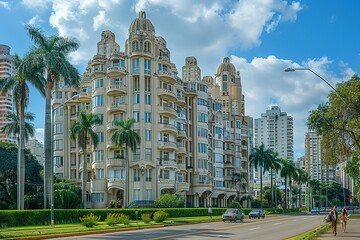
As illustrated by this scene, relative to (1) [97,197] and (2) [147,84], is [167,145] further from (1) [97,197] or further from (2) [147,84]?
(1) [97,197]

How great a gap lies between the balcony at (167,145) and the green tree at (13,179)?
1908 cm

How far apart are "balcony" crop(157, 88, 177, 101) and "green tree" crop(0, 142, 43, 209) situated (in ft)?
72.8

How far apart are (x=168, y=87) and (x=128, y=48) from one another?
910cm

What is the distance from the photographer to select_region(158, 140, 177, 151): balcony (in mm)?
83825

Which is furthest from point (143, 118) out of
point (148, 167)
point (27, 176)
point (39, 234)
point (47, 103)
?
point (39, 234)

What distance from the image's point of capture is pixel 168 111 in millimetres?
84875

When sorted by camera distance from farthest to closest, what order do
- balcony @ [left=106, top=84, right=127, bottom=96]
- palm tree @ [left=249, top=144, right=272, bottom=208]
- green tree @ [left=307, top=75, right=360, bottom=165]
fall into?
palm tree @ [left=249, top=144, right=272, bottom=208] → balcony @ [left=106, top=84, right=127, bottom=96] → green tree @ [left=307, top=75, right=360, bottom=165]

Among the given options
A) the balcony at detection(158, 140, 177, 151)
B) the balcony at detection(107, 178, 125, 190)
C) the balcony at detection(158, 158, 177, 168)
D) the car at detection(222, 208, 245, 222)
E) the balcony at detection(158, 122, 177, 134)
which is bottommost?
the car at detection(222, 208, 245, 222)

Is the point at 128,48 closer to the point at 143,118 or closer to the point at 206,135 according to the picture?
the point at 143,118

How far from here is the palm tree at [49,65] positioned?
178 ft

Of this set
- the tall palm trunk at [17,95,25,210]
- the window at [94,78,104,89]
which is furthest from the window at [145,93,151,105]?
the tall palm trunk at [17,95,25,210]

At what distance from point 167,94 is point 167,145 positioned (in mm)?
8036

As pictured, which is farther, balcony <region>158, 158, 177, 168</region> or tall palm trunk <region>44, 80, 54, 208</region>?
balcony <region>158, 158, 177, 168</region>

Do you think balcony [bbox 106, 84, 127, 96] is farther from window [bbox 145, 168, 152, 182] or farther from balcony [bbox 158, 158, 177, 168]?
window [bbox 145, 168, 152, 182]
